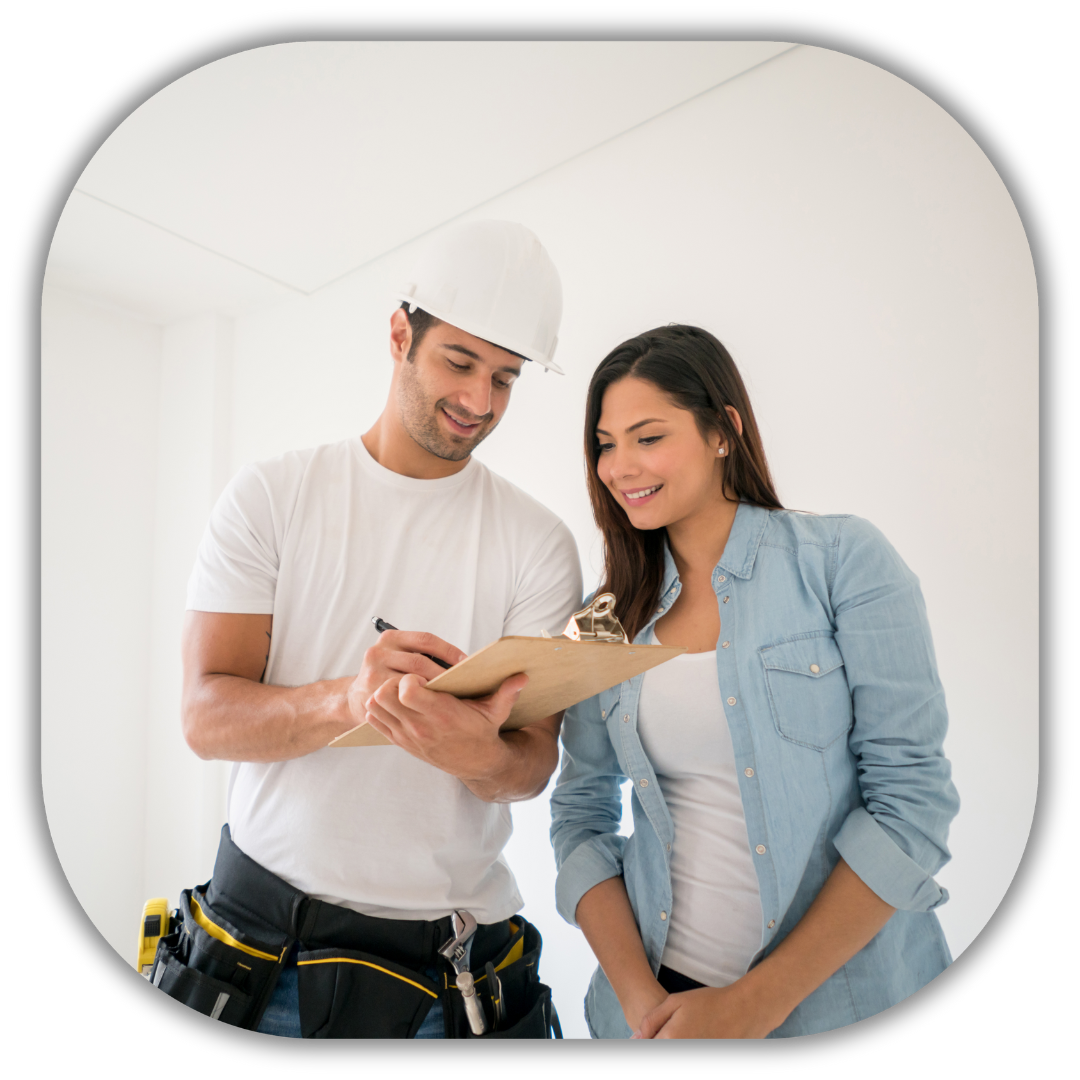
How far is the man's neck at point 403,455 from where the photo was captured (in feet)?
3.56

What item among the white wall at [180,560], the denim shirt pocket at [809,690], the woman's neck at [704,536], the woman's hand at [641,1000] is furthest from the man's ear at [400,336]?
the white wall at [180,560]

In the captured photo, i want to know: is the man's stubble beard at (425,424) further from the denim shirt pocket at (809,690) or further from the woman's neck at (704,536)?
the denim shirt pocket at (809,690)

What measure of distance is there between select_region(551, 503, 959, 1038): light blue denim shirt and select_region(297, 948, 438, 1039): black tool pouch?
30 cm

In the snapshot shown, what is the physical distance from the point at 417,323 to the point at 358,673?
588 millimetres

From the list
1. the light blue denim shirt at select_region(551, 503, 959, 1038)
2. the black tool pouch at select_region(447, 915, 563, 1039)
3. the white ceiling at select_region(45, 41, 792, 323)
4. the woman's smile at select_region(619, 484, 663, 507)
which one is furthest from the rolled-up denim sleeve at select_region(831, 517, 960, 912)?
the white ceiling at select_region(45, 41, 792, 323)

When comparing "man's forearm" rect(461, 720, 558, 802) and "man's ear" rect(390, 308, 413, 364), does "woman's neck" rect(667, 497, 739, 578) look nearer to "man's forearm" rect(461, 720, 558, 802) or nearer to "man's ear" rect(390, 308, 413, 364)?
"man's forearm" rect(461, 720, 558, 802)

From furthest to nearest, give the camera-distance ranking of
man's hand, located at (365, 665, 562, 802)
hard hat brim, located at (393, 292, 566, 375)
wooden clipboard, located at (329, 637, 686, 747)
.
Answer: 1. hard hat brim, located at (393, 292, 566, 375)
2. man's hand, located at (365, 665, 562, 802)
3. wooden clipboard, located at (329, 637, 686, 747)

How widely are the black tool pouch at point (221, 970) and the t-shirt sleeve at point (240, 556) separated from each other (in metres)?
0.44

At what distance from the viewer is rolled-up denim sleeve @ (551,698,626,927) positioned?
971 mm

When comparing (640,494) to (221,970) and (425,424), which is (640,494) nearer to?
(425,424)

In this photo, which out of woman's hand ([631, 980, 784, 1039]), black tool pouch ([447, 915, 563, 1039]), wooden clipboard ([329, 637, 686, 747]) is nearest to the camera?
wooden clipboard ([329, 637, 686, 747])

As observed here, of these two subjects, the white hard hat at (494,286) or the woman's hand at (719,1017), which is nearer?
the woman's hand at (719,1017)

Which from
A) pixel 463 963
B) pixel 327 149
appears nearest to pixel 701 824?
pixel 463 963

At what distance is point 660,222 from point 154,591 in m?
1.96
